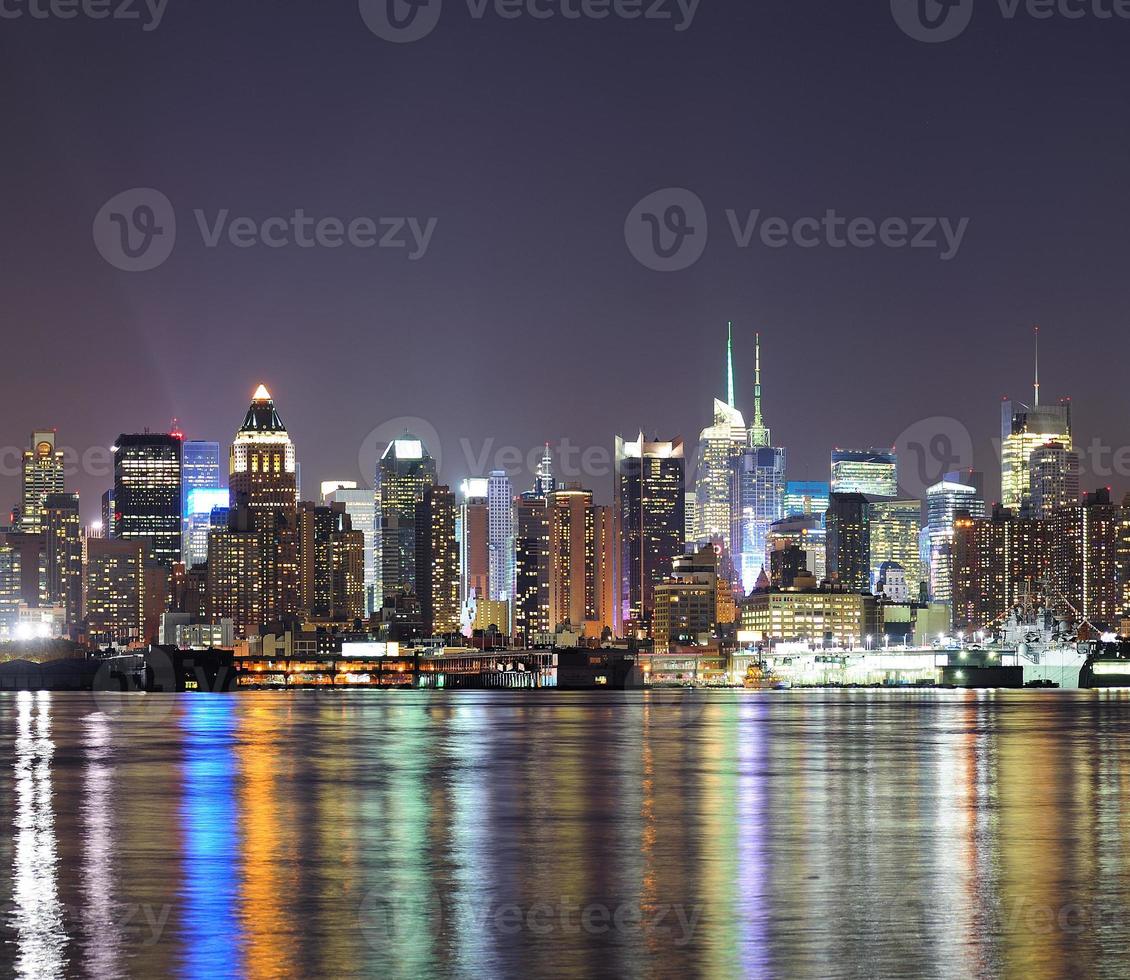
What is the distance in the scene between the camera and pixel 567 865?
90.8 ft

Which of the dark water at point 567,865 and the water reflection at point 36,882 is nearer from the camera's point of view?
the water reflection at point 36,882

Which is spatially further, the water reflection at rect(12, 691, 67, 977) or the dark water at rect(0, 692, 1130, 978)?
the dark water at rect(0, 692, 1130, 978)

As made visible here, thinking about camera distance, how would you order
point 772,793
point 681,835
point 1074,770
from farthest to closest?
point 1074,770, point 772,793, point 681,835

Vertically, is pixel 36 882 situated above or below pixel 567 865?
above

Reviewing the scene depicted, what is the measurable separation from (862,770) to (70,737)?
41.7 meters

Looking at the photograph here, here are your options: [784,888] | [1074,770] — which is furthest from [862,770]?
[784,888]

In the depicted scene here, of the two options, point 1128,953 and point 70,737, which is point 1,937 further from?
point 70,737

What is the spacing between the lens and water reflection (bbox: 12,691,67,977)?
1944 cm

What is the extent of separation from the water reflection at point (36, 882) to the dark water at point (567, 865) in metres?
0.07

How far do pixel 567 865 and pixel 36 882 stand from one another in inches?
324

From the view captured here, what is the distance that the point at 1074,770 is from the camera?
49969mm

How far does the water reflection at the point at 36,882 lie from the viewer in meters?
19.4

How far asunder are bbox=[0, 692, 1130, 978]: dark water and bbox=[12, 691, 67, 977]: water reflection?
71 mm

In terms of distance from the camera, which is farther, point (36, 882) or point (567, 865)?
point (567, 865)
